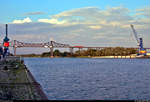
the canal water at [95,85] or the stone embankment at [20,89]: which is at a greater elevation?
the stone embankment at [20,89]

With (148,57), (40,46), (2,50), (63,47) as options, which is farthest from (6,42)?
(148,57)

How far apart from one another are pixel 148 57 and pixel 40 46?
248 feet

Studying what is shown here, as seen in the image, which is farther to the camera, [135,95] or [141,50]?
[141,50]

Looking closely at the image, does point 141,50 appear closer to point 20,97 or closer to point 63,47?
point 63,47

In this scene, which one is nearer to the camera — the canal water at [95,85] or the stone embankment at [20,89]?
the stone embankment at [20,89]

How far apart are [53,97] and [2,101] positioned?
5687mm

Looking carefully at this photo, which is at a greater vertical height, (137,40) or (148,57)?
(137,40)

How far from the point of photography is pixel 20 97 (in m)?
11.2

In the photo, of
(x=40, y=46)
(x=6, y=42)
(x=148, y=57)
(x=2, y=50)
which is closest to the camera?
(x=6, y=42)

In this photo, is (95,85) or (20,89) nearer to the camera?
(20,89)

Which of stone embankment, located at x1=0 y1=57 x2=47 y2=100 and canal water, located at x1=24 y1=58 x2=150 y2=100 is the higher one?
stone embankment, located at x1=0 y1=57 x2=47 y2=100

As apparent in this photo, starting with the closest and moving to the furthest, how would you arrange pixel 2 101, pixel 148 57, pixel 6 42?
pixel 2 101
pixel 6 42
pixel 148 57

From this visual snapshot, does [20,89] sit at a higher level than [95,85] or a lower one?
higher

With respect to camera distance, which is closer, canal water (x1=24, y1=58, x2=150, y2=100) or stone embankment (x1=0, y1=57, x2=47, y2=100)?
stone embankment (x1=0, y1=57, x2=47, y2=100)
